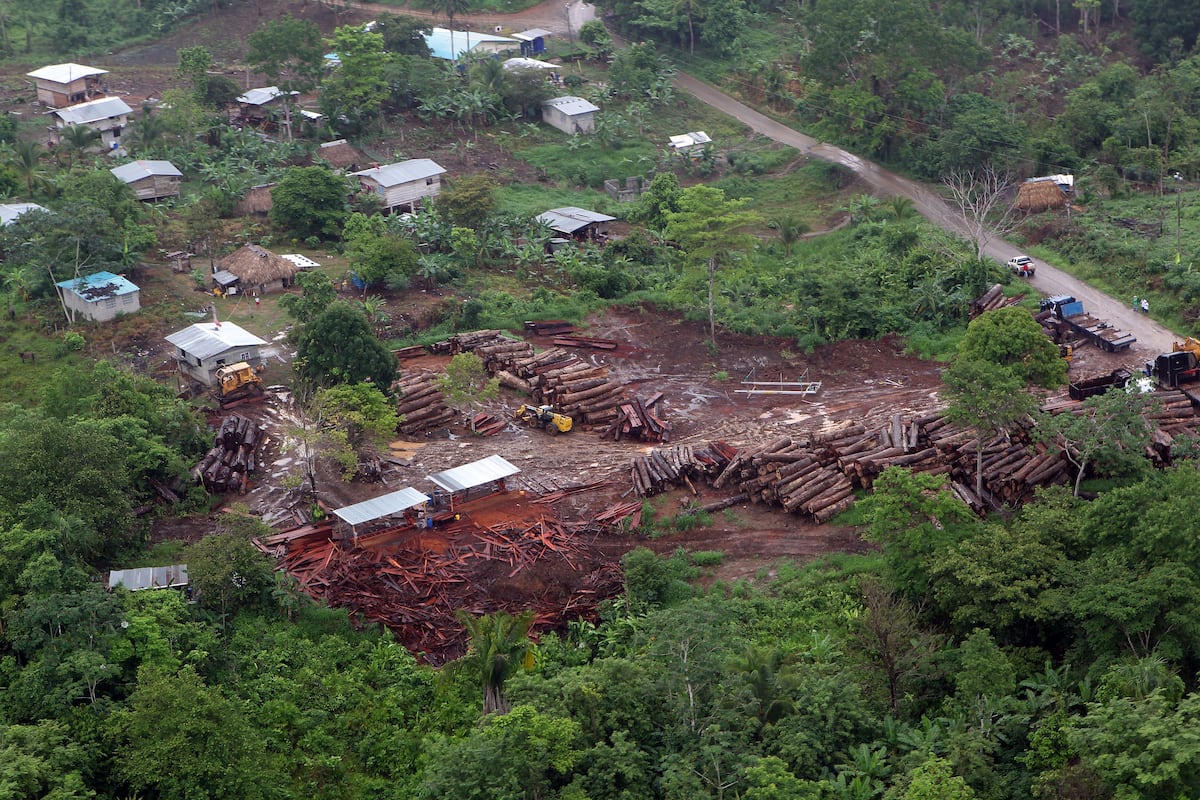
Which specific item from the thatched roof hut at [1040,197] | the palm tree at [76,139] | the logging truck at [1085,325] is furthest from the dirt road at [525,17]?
the logging truck at [1085,325]

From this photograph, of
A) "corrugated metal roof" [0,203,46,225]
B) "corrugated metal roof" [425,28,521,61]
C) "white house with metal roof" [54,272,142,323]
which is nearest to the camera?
"white house with metal roof" [54,272,142,323]

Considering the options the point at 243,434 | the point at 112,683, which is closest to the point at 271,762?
the point at 112,683

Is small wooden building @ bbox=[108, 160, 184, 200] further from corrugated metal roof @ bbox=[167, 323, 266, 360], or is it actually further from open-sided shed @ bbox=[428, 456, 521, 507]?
open-sided shed @ bbox=[428, 456, 521, 507]

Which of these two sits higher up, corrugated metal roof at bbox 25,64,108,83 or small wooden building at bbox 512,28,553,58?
corrugated metal roof at bbox 25,64,108,83

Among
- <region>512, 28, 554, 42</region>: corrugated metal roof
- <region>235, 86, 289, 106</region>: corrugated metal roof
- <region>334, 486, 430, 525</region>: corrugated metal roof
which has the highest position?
<region>512, 28, 554, 42</region>: corrugated metal roof

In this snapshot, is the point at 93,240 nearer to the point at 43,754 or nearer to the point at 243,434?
the point at 243,434

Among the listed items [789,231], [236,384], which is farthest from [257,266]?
[789,231]

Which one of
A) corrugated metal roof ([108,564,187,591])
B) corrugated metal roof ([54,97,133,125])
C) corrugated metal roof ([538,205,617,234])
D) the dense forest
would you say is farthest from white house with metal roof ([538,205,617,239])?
corrugated metal roof ([108,564,187,591])

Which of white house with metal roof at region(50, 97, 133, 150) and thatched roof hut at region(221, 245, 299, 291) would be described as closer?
thatched roof hut at region(221, 245, 299, 291)
